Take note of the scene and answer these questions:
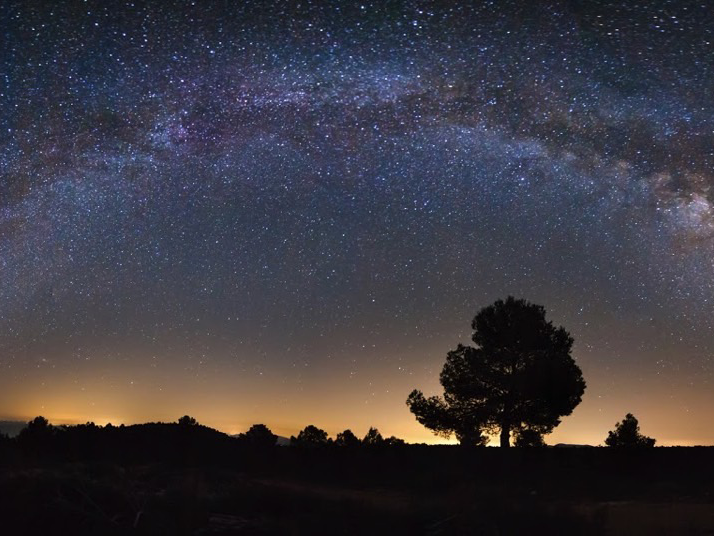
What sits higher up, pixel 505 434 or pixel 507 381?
pixel 507 381

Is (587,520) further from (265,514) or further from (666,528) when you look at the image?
(265,514)

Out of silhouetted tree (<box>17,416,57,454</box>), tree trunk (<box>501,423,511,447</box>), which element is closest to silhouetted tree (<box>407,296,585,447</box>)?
tree trunk (<box>501,423,511,447</box>)

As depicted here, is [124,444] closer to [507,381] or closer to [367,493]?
[367,493]

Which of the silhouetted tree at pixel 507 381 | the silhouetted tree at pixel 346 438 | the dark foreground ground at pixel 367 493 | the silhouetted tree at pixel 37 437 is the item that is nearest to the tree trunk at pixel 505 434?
the silhouetted tree at pixel 507 381

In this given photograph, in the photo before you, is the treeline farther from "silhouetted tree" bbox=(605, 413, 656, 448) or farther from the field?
"silhouetted tree" bbox=(605, 413, 656, 448)

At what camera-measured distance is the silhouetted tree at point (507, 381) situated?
3816 cm

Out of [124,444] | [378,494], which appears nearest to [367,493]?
[378,494]

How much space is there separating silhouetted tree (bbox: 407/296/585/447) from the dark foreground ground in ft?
12.8

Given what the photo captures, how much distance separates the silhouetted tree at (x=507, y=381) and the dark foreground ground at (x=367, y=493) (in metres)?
3.91

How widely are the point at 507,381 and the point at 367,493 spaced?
1441 centimetres

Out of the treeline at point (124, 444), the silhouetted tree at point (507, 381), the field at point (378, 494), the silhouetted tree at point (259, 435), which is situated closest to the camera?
the field at point (378, 494)

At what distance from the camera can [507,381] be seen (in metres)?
38.6

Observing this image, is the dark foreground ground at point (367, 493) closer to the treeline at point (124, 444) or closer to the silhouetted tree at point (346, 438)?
the treeline at point (124, 444)

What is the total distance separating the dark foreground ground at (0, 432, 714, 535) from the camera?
20.7 meters
